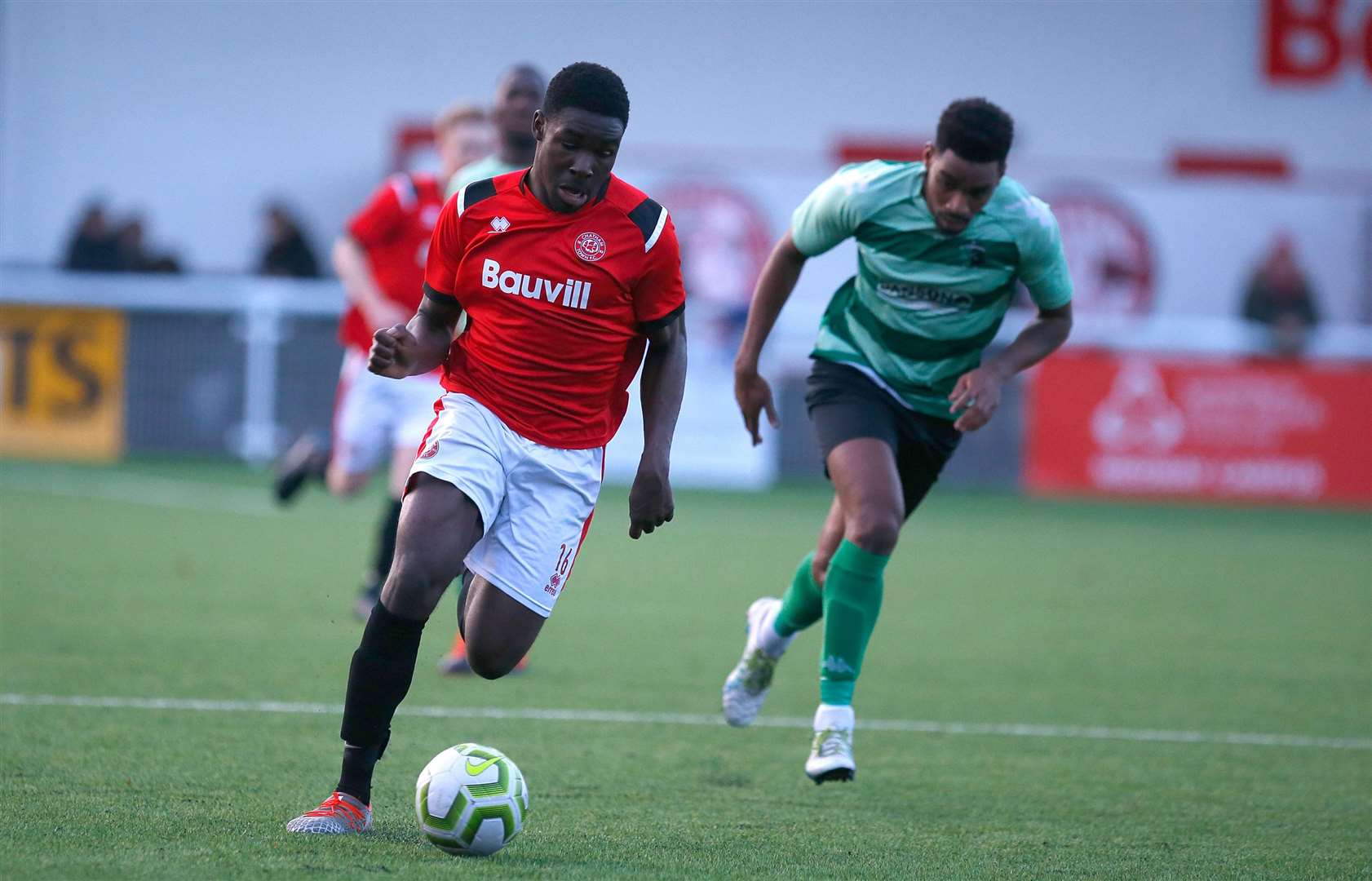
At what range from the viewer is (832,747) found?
504 cm

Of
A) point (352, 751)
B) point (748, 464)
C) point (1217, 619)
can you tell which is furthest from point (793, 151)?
point (352, 751)

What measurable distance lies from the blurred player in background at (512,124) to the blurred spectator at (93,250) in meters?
10.9

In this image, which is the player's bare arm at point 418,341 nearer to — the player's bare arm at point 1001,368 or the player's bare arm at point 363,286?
the player's bare arm at point 1001,368

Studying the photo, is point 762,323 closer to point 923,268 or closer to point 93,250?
point 923,268

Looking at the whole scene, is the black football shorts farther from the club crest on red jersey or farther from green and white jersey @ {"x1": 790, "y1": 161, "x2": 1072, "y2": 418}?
the club crest on red jersey

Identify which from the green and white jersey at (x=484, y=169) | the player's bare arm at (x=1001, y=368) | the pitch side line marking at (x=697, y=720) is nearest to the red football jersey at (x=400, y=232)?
the green and white jersey at (x=484, y=169)

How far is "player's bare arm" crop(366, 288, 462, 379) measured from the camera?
171 inches

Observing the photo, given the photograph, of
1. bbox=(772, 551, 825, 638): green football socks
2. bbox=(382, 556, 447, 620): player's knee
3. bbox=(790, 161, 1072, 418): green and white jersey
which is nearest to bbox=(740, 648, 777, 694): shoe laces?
bbox=(772, 551, 825, 638): green football socks

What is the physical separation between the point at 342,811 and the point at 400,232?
4.31 m

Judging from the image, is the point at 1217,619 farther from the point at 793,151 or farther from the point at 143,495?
the point at 793,151

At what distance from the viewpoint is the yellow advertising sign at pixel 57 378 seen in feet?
51.8

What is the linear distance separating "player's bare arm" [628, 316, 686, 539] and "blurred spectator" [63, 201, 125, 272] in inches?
527

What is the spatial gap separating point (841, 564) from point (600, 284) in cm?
127

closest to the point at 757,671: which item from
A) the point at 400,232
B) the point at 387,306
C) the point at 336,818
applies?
the point at 336,818
